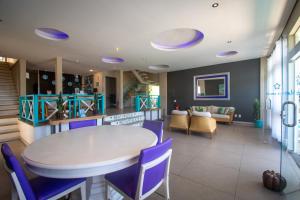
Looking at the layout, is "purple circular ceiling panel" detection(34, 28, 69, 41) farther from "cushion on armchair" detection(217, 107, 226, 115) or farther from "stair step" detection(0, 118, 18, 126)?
"cushion on armchair" detection(217, 107, 226, 115)

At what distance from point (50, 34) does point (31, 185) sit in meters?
3.78

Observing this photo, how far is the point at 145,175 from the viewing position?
3.49ft

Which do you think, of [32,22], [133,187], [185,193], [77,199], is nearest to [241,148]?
Result: [185,193]

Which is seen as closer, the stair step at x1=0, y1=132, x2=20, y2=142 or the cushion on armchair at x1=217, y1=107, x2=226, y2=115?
the stair step at x1=0, y1=132, x2=20, y2=142

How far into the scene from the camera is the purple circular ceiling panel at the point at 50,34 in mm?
3280

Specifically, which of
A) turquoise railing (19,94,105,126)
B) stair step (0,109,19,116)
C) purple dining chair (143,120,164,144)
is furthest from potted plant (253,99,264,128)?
stair step (0,109,19,116)

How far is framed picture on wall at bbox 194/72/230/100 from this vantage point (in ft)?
20.4

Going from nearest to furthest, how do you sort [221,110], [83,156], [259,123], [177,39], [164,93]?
[83,156]
[177,39]
[259,123]
[221,110]
[164,93]

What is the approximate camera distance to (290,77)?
2262 millimetres

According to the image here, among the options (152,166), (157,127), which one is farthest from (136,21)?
(152,166)

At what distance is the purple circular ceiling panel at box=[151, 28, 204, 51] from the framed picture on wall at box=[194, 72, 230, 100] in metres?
3.05

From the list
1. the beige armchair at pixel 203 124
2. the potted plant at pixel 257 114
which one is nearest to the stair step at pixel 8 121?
the beige armchair at pixel 203 124

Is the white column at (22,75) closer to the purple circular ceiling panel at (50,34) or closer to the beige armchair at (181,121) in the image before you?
the purple circular ceiling panel at (50,34)

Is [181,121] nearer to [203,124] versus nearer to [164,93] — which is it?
[203,124]
